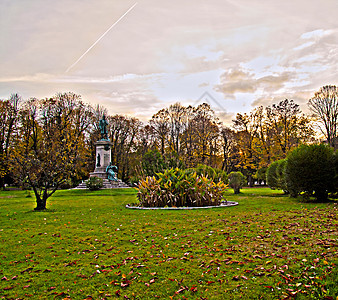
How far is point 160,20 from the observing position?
7738 mm

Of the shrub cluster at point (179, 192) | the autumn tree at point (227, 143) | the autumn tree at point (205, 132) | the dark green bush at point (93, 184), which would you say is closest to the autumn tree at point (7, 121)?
the dark green bush at point (93, 184)

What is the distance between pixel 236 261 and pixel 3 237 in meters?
5.15

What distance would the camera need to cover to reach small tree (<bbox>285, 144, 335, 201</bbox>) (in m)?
11.2

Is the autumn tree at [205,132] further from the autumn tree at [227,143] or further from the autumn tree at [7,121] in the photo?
the autumn tree at [7,121]

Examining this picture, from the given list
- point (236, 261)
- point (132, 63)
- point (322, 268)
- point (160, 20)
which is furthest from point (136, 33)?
point (322, 268)

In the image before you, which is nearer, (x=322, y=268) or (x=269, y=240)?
(x=322, y=268)

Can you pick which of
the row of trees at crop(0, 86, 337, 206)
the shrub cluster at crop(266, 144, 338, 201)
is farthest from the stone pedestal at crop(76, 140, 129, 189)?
the shrub cluster at crop(266, 144, 338, 201)

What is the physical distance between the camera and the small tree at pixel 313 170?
11.2 meters

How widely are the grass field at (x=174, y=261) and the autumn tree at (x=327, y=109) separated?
27530 mm

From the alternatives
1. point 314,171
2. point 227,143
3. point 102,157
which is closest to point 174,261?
point 314,171

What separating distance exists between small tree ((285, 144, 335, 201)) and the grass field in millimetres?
4614

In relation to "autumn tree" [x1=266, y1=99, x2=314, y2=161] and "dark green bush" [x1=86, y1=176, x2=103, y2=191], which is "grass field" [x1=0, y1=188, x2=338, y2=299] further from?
"autumn tree" [x1=266, y1=99, x2=314, y2=161]

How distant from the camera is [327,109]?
100ft

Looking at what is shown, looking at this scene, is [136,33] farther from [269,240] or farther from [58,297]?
[58,297]
